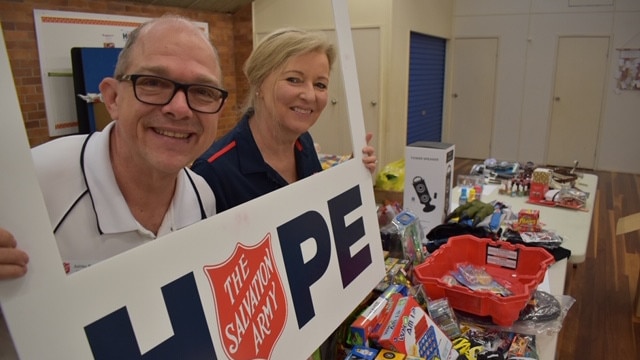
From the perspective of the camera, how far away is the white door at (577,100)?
6.65 meters

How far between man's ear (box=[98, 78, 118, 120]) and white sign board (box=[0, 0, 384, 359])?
10.9 inches

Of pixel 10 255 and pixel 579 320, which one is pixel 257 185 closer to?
pixel 10 255

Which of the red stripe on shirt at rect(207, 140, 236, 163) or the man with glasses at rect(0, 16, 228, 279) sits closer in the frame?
the man with glasses at rect(0, 16, 228, 279)

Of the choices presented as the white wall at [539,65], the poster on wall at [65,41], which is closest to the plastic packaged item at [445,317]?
the poster on wall at [65,41]

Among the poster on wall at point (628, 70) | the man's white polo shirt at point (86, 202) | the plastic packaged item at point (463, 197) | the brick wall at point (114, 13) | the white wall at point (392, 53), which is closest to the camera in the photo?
the man's white polo shirt at point (86, 202)

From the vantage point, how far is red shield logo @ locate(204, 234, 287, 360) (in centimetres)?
79

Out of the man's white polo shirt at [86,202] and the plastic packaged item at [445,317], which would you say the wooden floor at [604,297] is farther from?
the man's white polo shirt at [86,202]

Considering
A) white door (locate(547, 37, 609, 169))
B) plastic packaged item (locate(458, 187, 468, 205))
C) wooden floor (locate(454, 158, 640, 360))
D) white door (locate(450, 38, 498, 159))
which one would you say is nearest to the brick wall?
plastic packaged item (locate(458, 187, 468, 205))

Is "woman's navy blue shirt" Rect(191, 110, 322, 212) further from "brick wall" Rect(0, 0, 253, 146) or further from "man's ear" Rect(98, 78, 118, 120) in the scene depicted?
"man's ear" Rect(98, 78, 118, 120)

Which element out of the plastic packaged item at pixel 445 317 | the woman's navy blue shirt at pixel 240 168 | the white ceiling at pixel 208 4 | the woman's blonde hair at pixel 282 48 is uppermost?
the white ceiling at pixel 208 4

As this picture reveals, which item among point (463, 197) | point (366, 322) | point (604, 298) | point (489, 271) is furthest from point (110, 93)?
point (604, 298)

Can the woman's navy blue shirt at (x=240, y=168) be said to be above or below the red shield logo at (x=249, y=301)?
above

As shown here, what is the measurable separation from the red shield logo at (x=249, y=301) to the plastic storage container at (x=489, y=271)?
668 mm

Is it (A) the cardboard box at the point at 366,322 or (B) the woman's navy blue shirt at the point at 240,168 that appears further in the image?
(B) the woman's navy blue shirt at the point at 240,168
